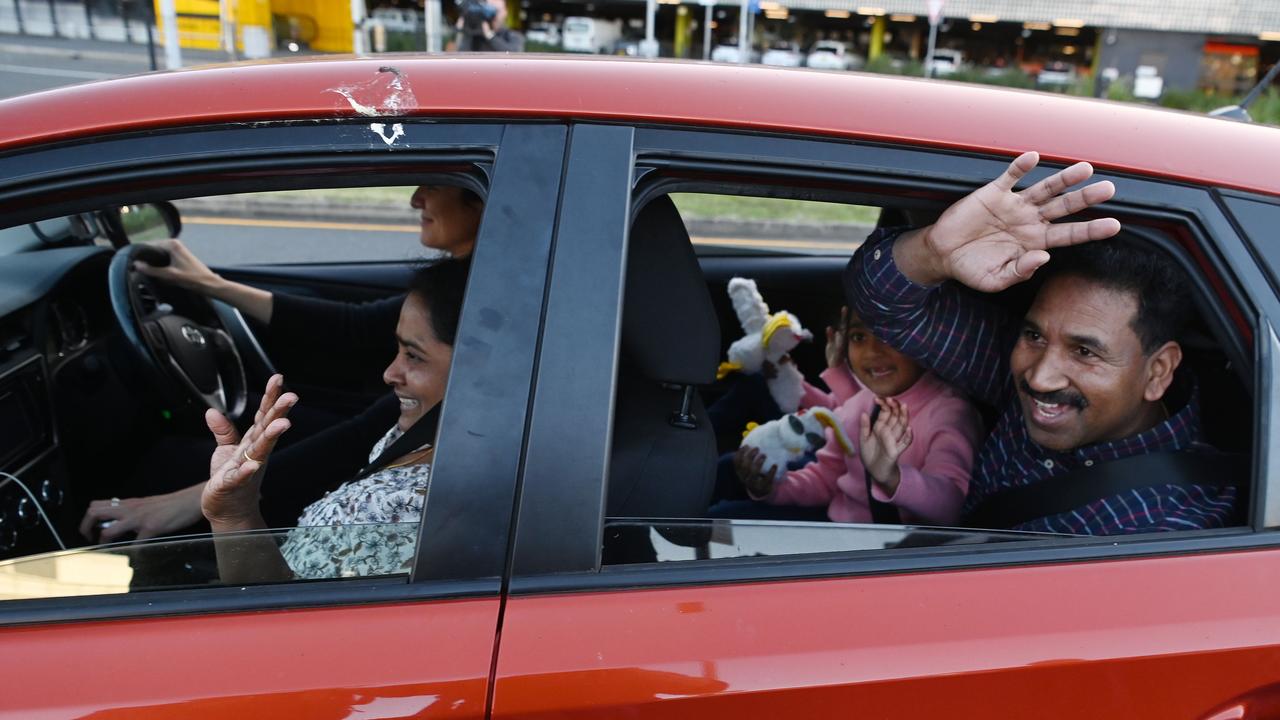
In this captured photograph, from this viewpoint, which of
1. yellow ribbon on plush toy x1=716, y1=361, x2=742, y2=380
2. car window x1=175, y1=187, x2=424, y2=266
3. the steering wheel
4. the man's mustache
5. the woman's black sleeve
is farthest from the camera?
car window x1=175, y1=187, x2=424, y2=266

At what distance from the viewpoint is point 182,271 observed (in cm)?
286

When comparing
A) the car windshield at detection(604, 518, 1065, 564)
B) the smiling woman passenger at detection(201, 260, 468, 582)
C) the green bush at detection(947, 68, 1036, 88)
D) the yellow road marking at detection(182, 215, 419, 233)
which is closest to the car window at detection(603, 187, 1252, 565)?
the car windshield at detection(604, 518, 1065, 564)

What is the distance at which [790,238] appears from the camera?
670 centimetres

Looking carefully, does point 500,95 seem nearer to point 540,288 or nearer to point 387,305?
point 540,288

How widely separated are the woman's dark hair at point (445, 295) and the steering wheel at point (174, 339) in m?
0.93

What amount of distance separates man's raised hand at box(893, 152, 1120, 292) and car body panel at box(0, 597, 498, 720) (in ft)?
2.81

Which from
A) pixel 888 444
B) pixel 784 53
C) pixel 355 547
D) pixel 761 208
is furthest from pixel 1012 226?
pixel 784 53

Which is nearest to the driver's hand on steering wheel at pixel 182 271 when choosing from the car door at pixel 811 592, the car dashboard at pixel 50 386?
the car dashboard at pixel 50 386

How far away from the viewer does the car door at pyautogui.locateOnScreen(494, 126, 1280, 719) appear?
1070 millimetres

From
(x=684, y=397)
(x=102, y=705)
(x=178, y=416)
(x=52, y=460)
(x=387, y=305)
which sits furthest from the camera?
(x=387, y=305)

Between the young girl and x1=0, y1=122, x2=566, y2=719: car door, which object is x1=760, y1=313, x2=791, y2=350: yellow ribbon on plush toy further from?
x1=0, y1=122, x2=566, y2=719: car door

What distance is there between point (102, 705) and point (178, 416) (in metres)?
1.74

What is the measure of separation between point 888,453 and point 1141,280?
56 centimetres

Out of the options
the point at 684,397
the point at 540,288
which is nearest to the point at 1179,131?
the point at 684,397
